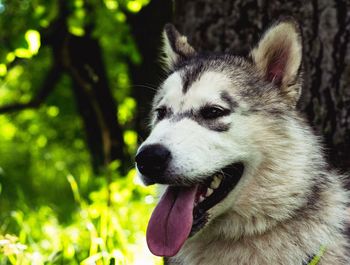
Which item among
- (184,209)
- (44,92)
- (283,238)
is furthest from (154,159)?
(44,92)

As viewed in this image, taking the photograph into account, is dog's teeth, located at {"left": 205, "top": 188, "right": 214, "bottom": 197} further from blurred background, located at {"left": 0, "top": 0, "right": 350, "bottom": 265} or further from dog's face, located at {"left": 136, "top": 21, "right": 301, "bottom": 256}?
blurred background, located at {"left": 0, "top": 0, "right": 350, "bottom": 265}

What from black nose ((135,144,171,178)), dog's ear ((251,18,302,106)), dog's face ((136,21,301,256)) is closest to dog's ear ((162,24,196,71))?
dog's face ((136,21,301,256))

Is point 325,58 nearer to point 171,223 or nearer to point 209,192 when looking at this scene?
point 209,192

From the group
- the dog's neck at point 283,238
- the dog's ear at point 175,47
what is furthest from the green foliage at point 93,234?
the dog's ear at point 175,47

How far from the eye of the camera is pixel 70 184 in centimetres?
686

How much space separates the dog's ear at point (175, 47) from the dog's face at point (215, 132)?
1.32 ft

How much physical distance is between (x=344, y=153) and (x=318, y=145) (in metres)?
1.23

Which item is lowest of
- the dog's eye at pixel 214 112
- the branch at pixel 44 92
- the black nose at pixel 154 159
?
the branch at pixel 44 92

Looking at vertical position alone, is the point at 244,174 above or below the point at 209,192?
above

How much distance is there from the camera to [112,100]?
11.5m

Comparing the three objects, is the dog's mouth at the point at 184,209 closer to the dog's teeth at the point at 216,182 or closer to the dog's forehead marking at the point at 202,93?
the dog's teeth at the point at 216,182

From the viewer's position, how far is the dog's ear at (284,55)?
4.15 metres

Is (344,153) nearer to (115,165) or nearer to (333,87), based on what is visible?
(333,87)

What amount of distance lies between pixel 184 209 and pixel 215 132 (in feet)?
1.61
